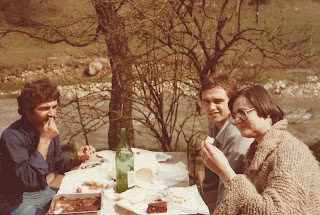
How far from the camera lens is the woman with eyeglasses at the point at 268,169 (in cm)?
178

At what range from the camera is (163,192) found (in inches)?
90.0

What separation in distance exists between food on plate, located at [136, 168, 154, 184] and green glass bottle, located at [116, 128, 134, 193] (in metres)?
0.06

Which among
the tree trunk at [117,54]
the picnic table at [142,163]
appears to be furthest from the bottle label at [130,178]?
the tree trunk at [117,54]

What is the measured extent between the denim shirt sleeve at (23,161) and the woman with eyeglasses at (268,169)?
1.19m

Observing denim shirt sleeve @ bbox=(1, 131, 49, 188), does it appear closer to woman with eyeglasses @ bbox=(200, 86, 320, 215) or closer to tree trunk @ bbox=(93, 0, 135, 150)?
woman with eyeglasses @ bbox=(200, 86, 320, 215)

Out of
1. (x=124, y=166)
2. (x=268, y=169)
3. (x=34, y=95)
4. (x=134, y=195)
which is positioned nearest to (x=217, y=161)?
(x=268, y=169)

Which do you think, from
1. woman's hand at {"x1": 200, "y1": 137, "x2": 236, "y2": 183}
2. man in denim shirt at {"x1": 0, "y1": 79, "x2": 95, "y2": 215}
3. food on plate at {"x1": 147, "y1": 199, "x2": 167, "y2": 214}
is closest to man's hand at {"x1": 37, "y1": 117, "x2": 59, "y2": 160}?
man in denim shirt at {"x1": 0, "y1": 79, "x2": 95, "y2": 215}

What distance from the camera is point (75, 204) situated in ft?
6.56

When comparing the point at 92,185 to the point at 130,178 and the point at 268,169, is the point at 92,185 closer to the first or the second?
the point at 130,178

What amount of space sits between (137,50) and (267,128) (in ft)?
9.21

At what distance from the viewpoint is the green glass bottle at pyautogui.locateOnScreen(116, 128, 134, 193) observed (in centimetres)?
229

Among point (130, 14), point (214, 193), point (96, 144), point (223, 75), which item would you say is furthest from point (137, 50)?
point (96, 144)

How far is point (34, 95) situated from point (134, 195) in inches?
42.1

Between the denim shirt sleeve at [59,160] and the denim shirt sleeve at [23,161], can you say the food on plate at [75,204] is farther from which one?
the denim shirt sleeve at [59,160]
